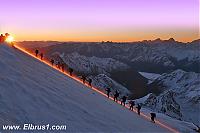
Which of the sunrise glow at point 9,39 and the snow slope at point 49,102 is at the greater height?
the sunrise glow at point 9,39

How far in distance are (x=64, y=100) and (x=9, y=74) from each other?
538 cm

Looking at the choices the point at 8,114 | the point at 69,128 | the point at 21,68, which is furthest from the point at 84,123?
the point at 21,68

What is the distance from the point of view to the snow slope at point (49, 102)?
80.8 ft

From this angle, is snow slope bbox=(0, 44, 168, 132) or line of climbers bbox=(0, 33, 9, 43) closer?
snow slope bbox=(0, 44, 168, 132)

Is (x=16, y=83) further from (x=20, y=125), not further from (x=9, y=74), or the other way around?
(x=20, y=125)

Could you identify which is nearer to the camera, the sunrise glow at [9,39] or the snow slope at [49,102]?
the snow slope at [49,102]

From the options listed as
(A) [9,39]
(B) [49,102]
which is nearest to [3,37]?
(A) [9,39]

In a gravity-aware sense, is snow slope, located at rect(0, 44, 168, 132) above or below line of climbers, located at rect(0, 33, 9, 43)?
below

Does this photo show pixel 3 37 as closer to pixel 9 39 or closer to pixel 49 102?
pixel 9 39

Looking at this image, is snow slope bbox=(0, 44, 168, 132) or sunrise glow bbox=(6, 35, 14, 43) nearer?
snow slope bbox=(0, 44, 168, 132)

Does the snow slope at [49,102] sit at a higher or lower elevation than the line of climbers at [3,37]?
lower

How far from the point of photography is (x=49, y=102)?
2839 cm

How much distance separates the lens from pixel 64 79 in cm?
3991

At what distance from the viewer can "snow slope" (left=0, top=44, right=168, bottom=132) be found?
2462 centimetres
